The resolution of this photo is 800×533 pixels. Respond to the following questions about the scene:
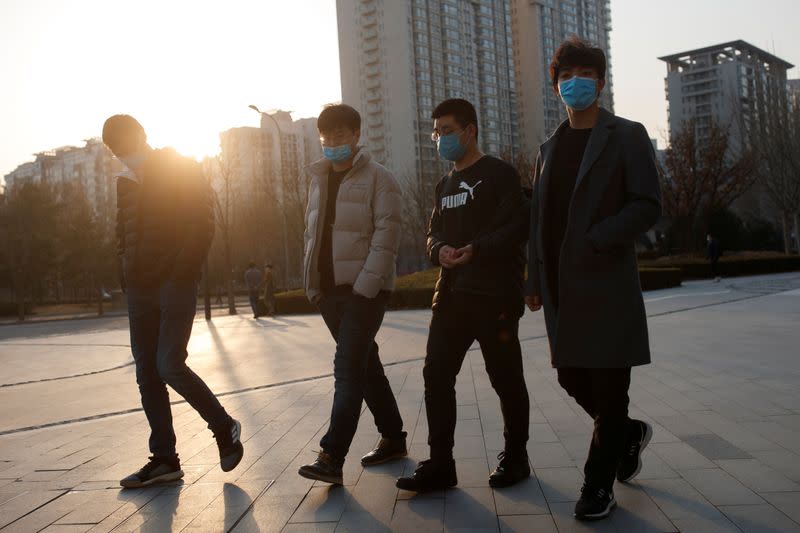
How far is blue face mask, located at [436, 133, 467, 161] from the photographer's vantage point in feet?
12.5

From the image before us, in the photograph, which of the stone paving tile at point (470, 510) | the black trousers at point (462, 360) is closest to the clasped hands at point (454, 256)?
the black trousers at point (462, 360)

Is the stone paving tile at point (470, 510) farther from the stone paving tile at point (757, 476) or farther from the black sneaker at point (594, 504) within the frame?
the stone paving tile at point (757, 476)

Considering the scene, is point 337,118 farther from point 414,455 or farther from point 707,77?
point 707,77

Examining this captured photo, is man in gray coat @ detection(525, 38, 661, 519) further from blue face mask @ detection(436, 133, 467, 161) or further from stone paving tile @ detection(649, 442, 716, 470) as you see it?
stone paving tile @ detection(649, 442, 716, 470)

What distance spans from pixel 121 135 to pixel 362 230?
1.49 meters

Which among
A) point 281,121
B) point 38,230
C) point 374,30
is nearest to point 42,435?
point 38,230

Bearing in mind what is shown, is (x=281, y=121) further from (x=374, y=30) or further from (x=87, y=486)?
(x=87, y=486)

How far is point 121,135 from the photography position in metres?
4.18

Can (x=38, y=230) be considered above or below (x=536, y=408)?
above

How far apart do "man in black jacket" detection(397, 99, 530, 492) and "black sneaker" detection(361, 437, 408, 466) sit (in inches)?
24.5

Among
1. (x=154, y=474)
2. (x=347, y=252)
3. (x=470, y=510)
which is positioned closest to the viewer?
(x=470, y=510)

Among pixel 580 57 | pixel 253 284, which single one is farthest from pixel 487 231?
pixel 253 284

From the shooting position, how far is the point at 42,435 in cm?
575

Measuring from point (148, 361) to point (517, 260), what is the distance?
6.99 ft
